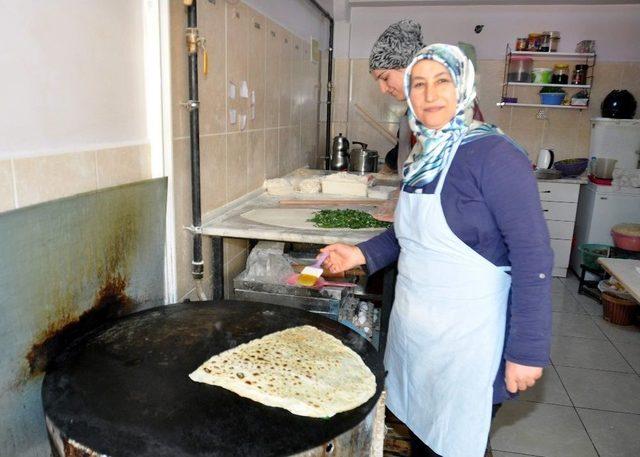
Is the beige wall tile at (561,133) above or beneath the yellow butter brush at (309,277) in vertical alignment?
above

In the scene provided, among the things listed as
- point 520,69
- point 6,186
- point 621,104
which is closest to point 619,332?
point 621,104

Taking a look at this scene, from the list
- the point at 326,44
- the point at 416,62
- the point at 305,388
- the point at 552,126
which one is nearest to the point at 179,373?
the point at 305,388

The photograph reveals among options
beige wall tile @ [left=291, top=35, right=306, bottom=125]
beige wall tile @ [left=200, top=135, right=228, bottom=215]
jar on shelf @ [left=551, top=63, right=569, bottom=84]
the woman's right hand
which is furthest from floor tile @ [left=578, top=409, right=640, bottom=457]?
jar on shelf @ [left=551, top=63, right=569, bottom=84]

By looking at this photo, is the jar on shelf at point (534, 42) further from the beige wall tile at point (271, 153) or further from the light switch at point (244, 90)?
the light switch at point (244, 90)

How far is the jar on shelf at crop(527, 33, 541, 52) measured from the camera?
467 cm

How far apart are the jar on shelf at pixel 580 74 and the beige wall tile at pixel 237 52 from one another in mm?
3607

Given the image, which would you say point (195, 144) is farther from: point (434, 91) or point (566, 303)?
point (566, 303)

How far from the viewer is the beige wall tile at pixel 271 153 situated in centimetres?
302

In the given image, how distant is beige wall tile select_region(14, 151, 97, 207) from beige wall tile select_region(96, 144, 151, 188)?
0.04 meters

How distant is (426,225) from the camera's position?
138cm

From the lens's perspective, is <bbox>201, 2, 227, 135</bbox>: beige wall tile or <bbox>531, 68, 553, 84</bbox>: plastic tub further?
<bbox>531, 68, 553, 84</bbox>: plastic tub

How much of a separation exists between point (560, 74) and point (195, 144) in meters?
4.11

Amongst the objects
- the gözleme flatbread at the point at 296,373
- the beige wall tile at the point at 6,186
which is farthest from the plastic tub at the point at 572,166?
the beige wall tile at the point at 6,186

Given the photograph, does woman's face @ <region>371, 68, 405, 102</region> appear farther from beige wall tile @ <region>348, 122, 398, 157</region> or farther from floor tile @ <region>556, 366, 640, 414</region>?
beige wall tile @ <region>348, 122, 398, 157</region>
